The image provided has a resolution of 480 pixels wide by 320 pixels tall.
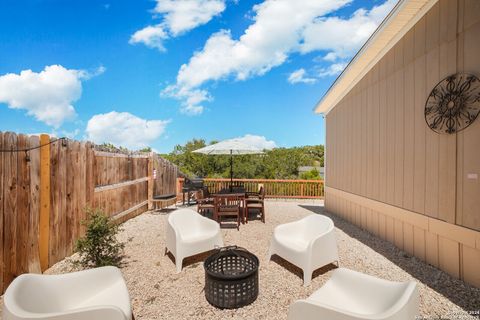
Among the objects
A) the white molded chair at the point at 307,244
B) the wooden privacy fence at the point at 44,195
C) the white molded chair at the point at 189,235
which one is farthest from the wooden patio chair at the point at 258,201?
the wooden privacy fence at the point at 44,195

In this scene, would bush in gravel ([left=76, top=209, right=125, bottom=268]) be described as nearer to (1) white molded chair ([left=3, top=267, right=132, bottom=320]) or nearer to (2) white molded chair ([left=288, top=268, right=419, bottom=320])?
(1) white molded chair ([left=3, top=267, right=132, bottom=320])

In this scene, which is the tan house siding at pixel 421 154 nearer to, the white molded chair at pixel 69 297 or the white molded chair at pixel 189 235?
the white molded chair at pixel 189 235

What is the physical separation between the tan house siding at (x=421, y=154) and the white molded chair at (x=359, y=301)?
1873mm

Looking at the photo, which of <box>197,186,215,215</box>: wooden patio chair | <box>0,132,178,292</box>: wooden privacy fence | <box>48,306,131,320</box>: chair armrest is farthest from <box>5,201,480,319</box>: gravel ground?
<box>197,186,215,215</box>: wooden patio chair

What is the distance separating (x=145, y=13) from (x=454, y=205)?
27.2 feet

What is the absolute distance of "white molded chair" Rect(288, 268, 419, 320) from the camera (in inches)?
56.4

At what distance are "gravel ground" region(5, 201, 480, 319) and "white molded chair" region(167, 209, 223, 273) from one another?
234 millimetres

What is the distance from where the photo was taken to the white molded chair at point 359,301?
143 centimetres

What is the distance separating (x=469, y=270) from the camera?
2904 mm

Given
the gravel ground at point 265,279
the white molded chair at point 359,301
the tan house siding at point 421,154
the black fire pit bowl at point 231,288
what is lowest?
the gravel ground at point 265,279

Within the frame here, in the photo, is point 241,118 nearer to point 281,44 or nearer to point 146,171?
point 281,44

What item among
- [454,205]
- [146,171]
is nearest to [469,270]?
[454,205]

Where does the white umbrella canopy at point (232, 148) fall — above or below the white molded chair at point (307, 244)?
above

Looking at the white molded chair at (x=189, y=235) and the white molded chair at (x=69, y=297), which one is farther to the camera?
the white molded chair at (x=189, y=235)
